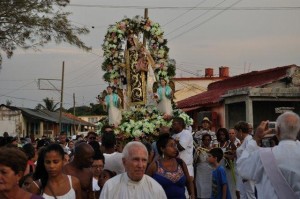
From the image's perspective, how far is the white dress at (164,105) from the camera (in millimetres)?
17484

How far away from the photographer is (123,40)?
765 inches

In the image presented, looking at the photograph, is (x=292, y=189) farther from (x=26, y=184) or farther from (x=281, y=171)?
(x=26, y=184)

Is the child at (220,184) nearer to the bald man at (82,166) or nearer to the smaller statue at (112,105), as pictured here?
the bald man at (82,166)

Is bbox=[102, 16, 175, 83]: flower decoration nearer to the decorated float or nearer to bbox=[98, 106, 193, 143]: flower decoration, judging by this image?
the decorated float

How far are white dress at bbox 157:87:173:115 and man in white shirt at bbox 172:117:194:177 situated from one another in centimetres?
475

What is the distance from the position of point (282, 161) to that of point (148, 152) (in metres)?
3.66

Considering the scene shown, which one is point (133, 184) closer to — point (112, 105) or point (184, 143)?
point (184, 143)

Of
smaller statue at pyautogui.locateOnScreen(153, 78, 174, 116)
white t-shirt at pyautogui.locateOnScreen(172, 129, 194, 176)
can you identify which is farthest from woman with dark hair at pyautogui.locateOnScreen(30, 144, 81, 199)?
smaller statue at pyautogui.locateOnScreen(153, 78, 174, 116)

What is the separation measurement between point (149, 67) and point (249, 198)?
867cm

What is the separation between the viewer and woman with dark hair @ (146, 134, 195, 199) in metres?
8.07

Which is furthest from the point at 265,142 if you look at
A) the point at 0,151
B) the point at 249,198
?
the point at 249,198

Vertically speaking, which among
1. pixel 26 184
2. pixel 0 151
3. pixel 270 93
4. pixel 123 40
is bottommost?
pixel 26 184

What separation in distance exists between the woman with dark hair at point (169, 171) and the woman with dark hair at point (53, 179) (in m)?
2.06

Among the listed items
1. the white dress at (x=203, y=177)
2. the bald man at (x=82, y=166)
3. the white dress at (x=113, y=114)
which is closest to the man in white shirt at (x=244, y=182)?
the white dress at (x=203, y=177)
